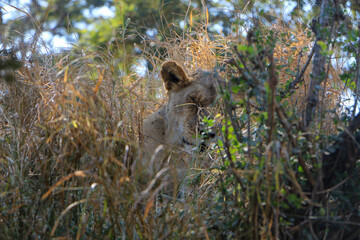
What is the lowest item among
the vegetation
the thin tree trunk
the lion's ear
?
the vegetation

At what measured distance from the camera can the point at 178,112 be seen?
5.12 meters

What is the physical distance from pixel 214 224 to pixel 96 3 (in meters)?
9.76

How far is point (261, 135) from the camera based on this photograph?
334cm

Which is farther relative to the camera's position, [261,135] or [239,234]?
[261,135]

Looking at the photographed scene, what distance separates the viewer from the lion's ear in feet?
17.0

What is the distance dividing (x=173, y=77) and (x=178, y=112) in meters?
0.42

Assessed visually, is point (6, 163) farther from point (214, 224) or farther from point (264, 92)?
point (264, 92)

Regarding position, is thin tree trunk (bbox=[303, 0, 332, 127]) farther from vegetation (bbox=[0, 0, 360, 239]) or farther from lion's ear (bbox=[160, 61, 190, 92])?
lion's ear (bbox=[160, 61, 190, 92])

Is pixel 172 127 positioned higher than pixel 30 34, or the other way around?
pixel 30 34

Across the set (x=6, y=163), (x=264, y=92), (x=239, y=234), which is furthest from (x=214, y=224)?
(x=6, y=163)

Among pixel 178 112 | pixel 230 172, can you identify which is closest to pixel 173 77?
pixel 178 112

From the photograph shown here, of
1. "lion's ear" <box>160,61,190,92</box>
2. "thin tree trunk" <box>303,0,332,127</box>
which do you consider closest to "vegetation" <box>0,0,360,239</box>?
"thin tree trunk" <box>303,0,332,127</box>

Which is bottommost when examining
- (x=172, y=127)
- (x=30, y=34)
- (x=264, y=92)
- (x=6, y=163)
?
(x=6, y=163)

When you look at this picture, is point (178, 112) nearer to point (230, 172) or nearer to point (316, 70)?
point (230, 172)
